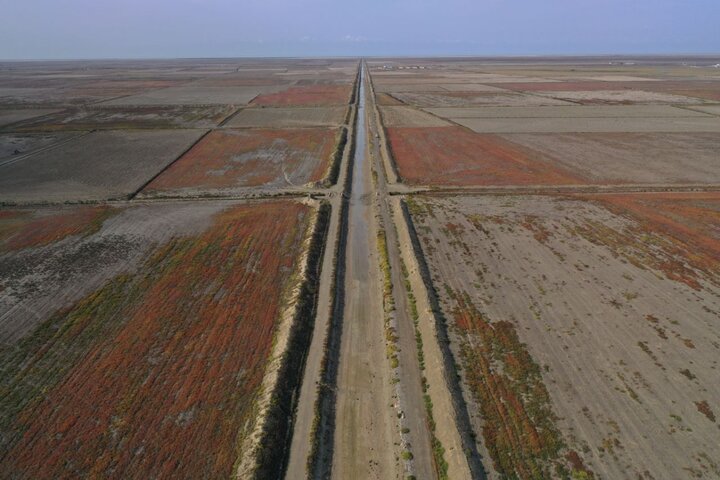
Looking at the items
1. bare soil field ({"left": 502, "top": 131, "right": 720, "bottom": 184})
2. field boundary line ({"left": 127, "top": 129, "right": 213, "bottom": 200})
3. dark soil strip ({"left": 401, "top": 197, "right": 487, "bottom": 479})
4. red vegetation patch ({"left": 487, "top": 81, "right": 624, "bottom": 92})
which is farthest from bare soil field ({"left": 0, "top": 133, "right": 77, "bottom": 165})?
red vegetation patch ({"left": 487, "top": 81, "right": 624, "bottom": 92})

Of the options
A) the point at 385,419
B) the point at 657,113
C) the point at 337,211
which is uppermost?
the point at 657,113

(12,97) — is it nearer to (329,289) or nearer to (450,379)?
(329,289)

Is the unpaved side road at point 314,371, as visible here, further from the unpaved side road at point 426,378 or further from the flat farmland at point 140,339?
the unpaved side road at point 426,378

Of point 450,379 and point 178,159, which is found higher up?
point 178,159

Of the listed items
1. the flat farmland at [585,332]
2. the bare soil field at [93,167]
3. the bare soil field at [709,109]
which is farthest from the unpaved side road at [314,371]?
the bare soil field at [709,109]

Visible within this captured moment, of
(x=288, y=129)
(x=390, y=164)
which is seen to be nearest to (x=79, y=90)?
(x=288, y=129)
